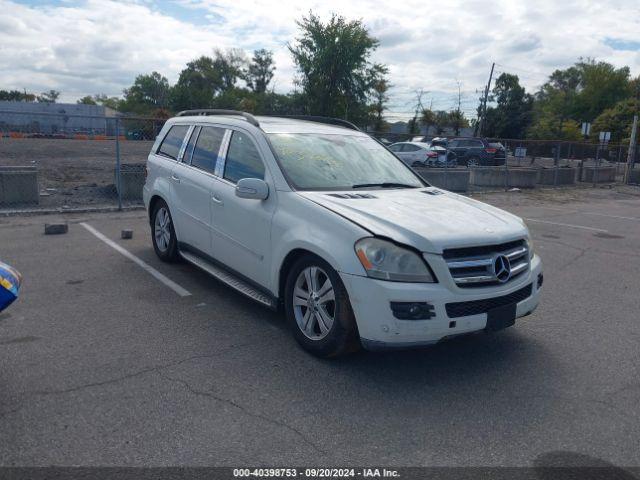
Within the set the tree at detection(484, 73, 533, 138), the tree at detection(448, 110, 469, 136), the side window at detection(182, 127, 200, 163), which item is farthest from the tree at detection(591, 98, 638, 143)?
the side window at detection(182, 127, 200, 163)

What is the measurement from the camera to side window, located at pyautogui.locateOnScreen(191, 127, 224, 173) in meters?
5.60

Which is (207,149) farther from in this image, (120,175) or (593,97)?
(593,97)

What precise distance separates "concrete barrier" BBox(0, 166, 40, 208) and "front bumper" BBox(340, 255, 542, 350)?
9.04m

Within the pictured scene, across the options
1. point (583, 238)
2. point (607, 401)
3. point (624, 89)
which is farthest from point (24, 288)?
point (624, 89)

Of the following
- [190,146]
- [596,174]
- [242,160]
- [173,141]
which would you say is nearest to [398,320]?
[242,160]

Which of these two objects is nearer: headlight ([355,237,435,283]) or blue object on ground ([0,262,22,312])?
blue object on ground ([0,262,22,312])

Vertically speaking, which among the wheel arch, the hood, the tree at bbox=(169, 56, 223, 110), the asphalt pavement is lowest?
the asphalt pavement

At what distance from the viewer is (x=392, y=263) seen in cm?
372

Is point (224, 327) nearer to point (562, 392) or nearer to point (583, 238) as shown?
point (562, 392)

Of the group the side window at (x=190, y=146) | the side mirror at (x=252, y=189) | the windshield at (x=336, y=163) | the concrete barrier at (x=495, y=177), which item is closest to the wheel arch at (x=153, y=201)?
the side window at (x=190, y=146)

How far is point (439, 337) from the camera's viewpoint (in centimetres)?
370

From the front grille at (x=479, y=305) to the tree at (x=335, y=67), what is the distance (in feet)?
103

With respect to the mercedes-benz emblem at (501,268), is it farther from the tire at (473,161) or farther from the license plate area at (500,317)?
the tire at (473,161)

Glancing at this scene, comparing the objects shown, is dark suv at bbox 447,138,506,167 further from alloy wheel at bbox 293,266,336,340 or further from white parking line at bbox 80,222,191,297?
alloy wheel at bbox 293,266,336,340
